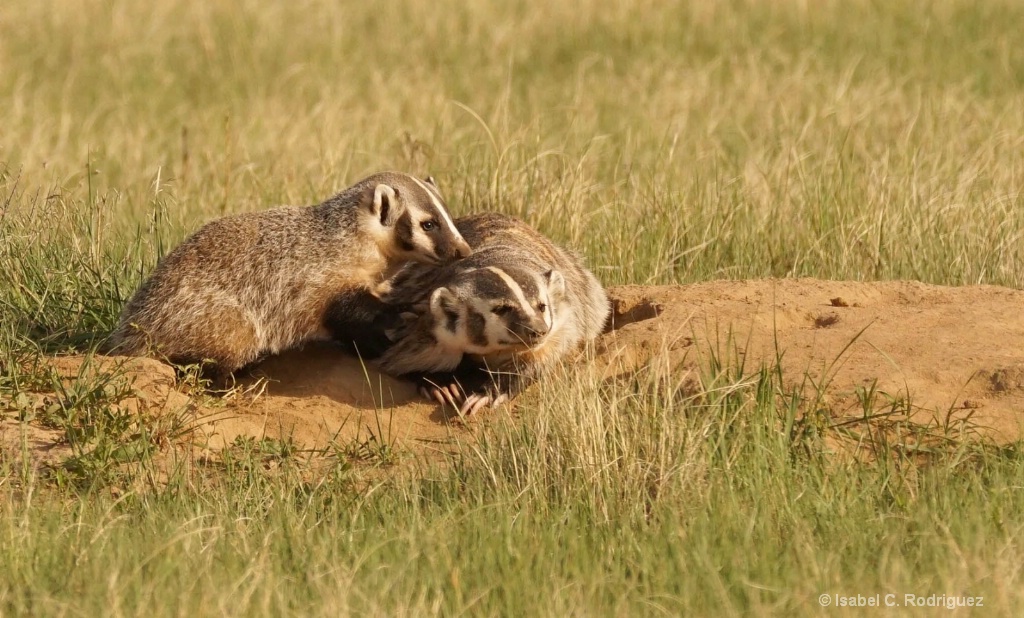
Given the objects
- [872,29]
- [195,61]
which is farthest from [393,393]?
[872,29]

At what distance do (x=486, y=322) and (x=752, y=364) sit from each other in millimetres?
1072

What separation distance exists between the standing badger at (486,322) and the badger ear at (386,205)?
263 mm

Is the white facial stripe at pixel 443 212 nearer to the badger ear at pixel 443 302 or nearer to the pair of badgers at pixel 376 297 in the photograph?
the pair of badgers at pixel 376 297

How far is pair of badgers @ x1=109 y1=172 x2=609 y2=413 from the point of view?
225 inches

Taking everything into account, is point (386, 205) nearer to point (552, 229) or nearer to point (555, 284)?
point (555, 284)

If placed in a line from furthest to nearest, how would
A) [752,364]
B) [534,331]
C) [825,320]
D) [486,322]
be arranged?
[825,320] → [486,322] → [534,331] → [752,364]

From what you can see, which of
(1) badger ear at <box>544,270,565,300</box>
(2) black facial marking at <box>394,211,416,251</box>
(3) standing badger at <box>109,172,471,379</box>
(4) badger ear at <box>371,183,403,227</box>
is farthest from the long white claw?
(4) badger ear at <box>371,183,403,227</box>

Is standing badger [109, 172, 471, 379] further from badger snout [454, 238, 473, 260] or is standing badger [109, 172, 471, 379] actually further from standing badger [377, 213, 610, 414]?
standing badger [377, 213, 610, 414]

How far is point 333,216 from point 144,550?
243 centimetres

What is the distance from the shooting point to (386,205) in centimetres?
611

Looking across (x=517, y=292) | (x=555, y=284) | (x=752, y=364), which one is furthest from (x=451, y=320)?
(x=752, y=364)

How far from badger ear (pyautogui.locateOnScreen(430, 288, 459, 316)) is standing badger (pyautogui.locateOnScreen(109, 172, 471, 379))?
0.42m

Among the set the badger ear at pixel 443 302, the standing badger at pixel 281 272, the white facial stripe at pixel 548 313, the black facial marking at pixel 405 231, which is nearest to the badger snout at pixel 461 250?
the standing badger at pixel 281 272

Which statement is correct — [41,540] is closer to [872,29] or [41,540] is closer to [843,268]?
[843,268]
